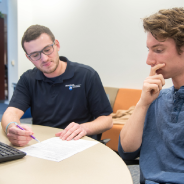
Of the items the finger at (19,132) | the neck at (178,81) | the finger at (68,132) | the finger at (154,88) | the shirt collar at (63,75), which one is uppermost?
the neck at (178,81)

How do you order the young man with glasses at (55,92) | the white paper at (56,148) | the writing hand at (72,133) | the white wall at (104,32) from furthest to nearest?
the white wall at (104,32), the young man with glasses at (55,92), the writing hand at (72,133), the white paper at (56,148)

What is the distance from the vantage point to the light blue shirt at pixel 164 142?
990mm

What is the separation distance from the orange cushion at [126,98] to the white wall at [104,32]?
0.21 metres

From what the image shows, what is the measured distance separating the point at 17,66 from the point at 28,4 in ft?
5.41

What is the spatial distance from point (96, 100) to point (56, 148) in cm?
69

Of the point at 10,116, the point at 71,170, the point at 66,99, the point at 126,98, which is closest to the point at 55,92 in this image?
the point at 66,99

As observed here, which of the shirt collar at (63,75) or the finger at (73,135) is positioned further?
the shirt collar at (63,75)

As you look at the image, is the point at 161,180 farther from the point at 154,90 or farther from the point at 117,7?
the point at 117,7

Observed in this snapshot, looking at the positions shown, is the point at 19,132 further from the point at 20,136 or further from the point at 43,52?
the point at 43,52

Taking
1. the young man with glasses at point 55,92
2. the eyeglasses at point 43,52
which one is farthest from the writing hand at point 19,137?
the eyeglasses at point 43,52

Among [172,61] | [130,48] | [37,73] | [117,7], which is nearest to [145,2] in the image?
[117,7]

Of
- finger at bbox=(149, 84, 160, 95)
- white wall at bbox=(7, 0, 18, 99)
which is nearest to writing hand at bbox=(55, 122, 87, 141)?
finger at bbox=(149, 84, 160, 95)

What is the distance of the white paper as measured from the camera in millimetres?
975

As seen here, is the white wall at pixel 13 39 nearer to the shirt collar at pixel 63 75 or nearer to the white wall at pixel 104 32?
the white wall at pixel 104 32
